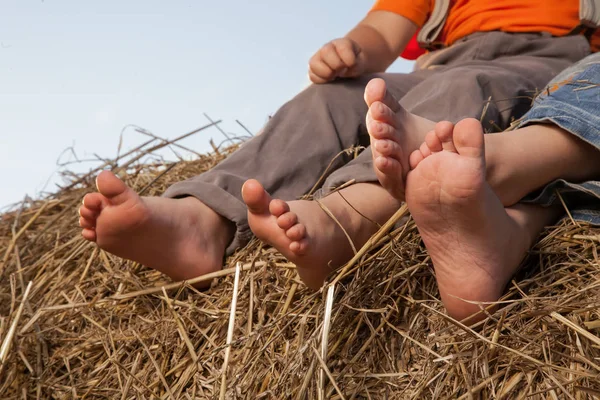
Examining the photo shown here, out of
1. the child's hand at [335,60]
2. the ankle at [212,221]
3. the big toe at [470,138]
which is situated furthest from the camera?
the child's hand at [335,60]

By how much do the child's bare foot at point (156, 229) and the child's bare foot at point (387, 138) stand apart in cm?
45

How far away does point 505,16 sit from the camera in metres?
1.58

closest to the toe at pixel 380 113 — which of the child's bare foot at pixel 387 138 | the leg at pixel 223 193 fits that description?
the child's bare foot at pixel 387 138

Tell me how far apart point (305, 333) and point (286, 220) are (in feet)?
0.68

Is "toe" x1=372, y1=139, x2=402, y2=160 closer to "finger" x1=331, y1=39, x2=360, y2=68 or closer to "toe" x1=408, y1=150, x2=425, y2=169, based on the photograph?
"toe" x1=408, y1=150, x2=425, y2=169

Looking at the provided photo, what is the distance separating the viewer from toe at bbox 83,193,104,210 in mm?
1046

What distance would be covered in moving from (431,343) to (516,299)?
15 cm

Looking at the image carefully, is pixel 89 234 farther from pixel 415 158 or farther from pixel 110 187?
pixel 415 158

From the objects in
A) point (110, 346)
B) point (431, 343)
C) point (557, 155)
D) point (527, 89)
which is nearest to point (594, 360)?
point (431, 343)

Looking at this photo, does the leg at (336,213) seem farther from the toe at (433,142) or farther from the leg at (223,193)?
the leg at (223,193)

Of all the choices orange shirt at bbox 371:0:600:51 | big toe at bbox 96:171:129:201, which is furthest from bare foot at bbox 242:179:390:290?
orange shirt at bbox 371:0:600:51

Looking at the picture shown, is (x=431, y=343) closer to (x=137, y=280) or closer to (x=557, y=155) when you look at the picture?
(x=557, y=155)

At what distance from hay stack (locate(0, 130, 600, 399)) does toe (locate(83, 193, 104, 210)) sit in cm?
23

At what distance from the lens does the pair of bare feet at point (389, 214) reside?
804 mm
